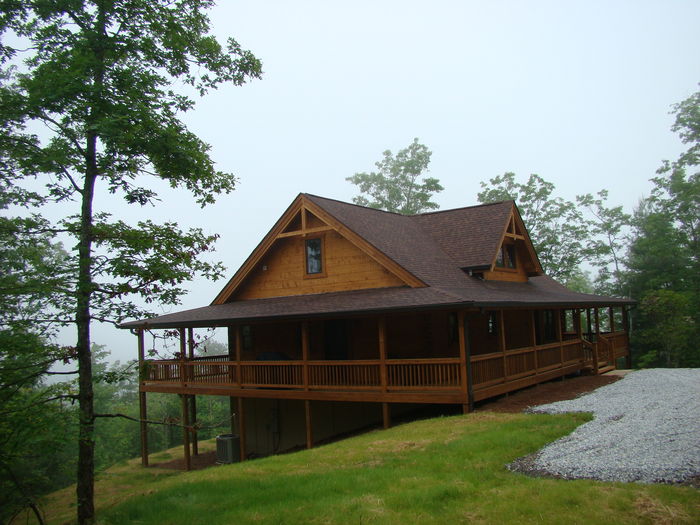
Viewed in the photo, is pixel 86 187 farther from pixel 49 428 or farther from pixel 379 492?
pixel 379 492

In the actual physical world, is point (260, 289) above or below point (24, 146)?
below

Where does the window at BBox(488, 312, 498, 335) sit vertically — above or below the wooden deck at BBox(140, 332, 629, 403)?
above

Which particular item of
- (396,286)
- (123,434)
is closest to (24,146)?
(396,286)

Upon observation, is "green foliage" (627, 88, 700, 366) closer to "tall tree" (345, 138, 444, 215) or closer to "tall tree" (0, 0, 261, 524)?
"tall tree" (345, 138, 444, 215)

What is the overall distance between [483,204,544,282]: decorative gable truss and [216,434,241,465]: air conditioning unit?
1035 centimetres

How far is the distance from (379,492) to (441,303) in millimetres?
6271

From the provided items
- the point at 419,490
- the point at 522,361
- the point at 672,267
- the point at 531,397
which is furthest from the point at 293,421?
the point at 672,267

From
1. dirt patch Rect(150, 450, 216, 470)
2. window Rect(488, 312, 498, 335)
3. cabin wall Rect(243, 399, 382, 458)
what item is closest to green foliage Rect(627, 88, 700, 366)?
window Rect(488, 312, 498, 335)

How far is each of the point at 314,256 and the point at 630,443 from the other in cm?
1243

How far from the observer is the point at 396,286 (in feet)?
57.3

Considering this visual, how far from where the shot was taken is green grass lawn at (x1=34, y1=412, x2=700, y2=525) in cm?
670

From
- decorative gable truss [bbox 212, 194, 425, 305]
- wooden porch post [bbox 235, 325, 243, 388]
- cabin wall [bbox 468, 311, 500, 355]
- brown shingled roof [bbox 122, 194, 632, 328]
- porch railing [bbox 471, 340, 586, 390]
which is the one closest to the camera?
porch railing [bbox 471, 340, 586, 390]

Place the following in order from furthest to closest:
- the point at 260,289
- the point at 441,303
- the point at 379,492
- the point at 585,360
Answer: the point at 585,360 → the point at 260,289 → the point at 441,303 → the point at 379,492

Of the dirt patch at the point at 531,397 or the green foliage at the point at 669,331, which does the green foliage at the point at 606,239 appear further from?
the dirt patch at the point at 531,397
